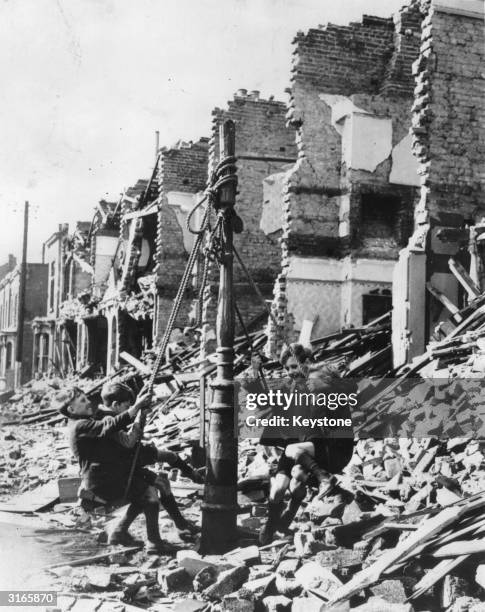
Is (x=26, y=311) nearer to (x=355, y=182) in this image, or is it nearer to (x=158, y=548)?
(x=355, y=182)

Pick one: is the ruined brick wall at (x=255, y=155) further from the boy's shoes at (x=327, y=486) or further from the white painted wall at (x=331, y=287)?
the boy's shoes at (x=327, y=486)

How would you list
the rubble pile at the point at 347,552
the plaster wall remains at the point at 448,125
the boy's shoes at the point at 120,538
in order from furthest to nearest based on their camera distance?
the plaster wall remains at the point at 448,125
the boy's shoes at the point at 120,538
the rubble pile at the point at 347,552

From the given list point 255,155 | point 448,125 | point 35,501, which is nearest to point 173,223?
point 255,155

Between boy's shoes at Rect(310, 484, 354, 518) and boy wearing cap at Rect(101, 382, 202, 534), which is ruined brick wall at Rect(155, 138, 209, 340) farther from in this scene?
boy's shoes at Rect(310, 484, 354, 518)

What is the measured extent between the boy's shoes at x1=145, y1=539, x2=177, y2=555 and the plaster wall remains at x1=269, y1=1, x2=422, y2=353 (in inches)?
295

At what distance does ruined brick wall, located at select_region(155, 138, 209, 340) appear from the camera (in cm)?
1931

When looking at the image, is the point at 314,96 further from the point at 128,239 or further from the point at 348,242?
the point at 128,239

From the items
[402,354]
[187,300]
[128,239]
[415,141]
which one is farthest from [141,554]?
[128,239]

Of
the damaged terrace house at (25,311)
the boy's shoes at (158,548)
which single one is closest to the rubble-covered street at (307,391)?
the boy's shoes at (158,548)

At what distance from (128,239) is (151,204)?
3099 millimetres

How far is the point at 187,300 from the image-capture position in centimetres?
1942

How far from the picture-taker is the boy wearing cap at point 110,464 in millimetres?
5809

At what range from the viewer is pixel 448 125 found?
10320 mm

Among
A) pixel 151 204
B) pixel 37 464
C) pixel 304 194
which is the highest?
pixel 151 204
